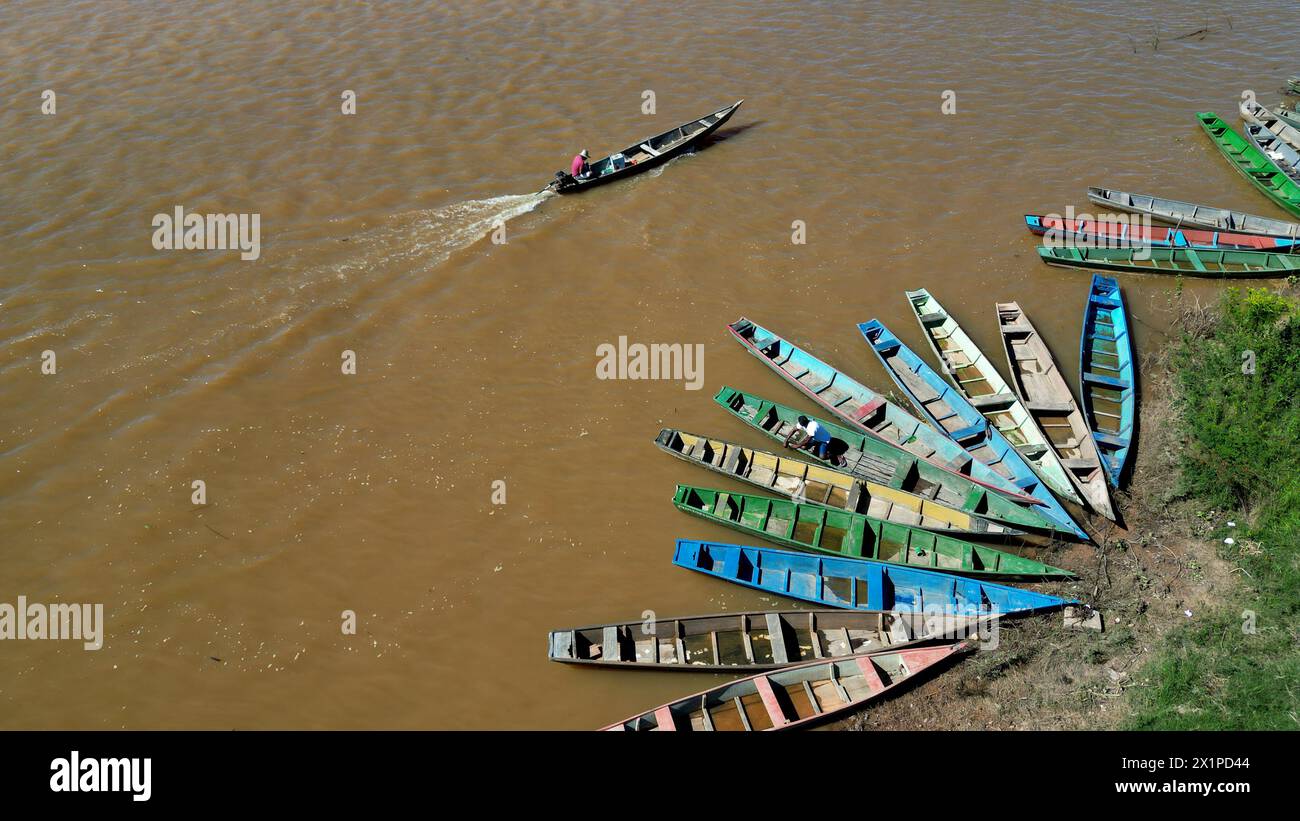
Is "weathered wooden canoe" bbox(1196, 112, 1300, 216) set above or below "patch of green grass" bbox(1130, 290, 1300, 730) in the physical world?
above

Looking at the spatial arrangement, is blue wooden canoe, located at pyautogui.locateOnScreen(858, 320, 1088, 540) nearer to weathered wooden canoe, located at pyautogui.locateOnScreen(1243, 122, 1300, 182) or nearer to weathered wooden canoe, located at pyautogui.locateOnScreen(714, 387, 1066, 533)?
weathered wooden canoe, located at pyautogui.locateOnScreen(714, 387, 1066, 533)

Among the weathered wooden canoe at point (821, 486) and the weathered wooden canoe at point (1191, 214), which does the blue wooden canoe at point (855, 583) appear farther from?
the weathered wooden canoe at point (1191, 214)

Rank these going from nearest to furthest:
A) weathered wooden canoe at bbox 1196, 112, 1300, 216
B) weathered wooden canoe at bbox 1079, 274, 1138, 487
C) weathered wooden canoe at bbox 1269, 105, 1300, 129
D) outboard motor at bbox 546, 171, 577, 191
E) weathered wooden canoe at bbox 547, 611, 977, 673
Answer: weathered wooden canoe at bbox 547, 611, 977, 673
weathered wooden canoe at bbox 1079, 274, 1138, 487
weathered wooden canoe at bbox 1196, 112, 1300, 216
outboard motor at bbox 546, 171, 577, 191
weathered wooden canoe at bbox 1269, 105, 1300, 129

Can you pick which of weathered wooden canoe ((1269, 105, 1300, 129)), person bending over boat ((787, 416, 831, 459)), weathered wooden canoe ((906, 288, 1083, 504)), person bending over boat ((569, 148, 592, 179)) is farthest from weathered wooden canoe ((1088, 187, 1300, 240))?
person bending over boat ((569, 148, 592, 179))

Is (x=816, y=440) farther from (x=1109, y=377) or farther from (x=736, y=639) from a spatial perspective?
(x=1109, y=377)

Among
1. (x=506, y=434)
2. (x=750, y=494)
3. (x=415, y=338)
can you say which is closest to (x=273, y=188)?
(x=415, y=338)

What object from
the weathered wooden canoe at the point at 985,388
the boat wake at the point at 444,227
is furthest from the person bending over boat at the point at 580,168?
the weathered wooden canoe at the point at 985,388

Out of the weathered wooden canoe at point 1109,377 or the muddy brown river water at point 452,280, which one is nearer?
the muddy brown river water at point 452,280
